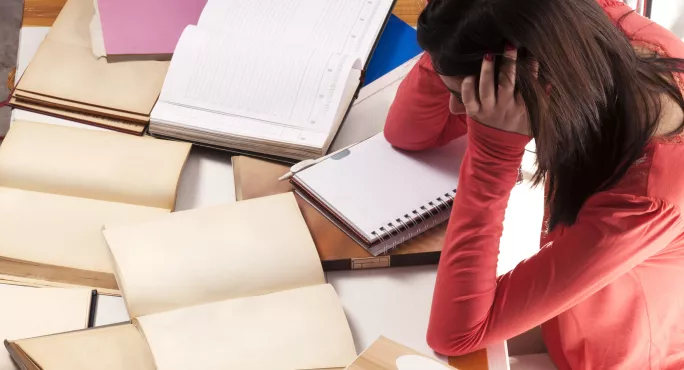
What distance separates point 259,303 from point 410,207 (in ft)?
0.81

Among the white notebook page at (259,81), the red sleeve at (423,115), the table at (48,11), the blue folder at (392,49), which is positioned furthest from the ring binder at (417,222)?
the table at (48,11)

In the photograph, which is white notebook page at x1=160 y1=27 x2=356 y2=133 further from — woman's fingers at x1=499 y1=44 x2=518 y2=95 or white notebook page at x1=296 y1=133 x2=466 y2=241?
woman's fingers at x1=499 y1=44 x2=518 y2=95

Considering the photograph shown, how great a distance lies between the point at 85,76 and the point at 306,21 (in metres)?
0.36

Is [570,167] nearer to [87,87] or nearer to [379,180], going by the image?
[379,180]

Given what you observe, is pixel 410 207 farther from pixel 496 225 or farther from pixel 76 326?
pixel 76 326

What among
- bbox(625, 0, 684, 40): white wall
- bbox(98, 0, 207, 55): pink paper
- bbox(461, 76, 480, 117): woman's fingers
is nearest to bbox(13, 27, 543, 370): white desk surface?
bbox(98, 0, 207, 55): pink paper

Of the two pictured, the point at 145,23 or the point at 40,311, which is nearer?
the point at 40,311

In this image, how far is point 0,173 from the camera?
1.06m

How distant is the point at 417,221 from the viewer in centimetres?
104

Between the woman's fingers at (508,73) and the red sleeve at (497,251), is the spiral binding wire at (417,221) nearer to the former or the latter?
the red sleeve at (497,251)

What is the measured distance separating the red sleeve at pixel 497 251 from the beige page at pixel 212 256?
176 mm

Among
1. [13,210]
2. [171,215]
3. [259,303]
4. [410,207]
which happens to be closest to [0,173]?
[13,210]

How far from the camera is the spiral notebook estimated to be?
1.02 meters

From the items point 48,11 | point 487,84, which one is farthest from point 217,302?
point 48,11
